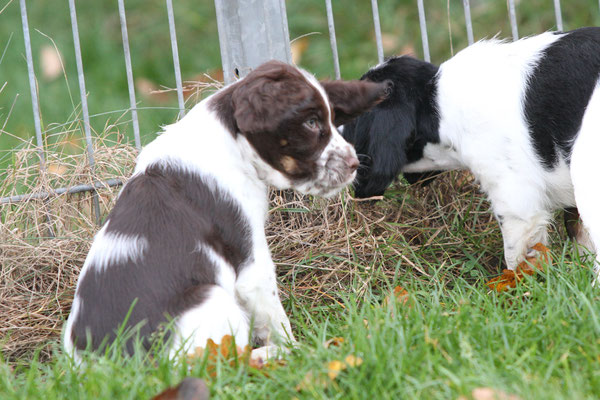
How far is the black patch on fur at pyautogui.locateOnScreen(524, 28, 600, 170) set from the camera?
3676 millimetres

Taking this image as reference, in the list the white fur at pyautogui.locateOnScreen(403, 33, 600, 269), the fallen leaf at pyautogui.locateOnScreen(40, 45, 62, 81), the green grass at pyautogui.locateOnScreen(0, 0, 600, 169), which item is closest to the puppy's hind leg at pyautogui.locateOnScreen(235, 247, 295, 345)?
the white fur at pyautogui.locateOnScreen(403, 33, 600, 269)

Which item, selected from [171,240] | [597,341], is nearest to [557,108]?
[597,341]

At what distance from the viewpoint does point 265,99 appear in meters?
3.07

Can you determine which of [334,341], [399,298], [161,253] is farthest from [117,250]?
[399,298]

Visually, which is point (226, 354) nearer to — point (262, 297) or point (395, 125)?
point (262, 297)

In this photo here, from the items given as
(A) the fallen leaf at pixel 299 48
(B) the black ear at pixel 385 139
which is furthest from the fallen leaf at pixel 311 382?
(A) the fallen leaf at pixel 299 48

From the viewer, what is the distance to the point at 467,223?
14.8 ft

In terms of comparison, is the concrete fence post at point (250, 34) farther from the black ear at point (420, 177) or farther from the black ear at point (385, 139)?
the black ear at point (420, 177)

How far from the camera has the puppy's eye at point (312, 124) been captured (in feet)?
10.5

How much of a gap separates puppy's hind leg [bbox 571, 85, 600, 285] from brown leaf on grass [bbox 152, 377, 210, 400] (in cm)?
186

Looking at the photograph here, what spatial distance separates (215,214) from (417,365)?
1.08 m

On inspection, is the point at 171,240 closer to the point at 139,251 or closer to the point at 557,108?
the point at 139,251

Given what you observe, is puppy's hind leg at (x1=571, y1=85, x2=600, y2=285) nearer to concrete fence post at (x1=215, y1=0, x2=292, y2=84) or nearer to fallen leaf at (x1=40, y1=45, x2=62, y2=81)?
concrete fence post at (x1=215, y1=0, x2=292, y2=84)

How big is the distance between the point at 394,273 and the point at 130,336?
5.44ft
